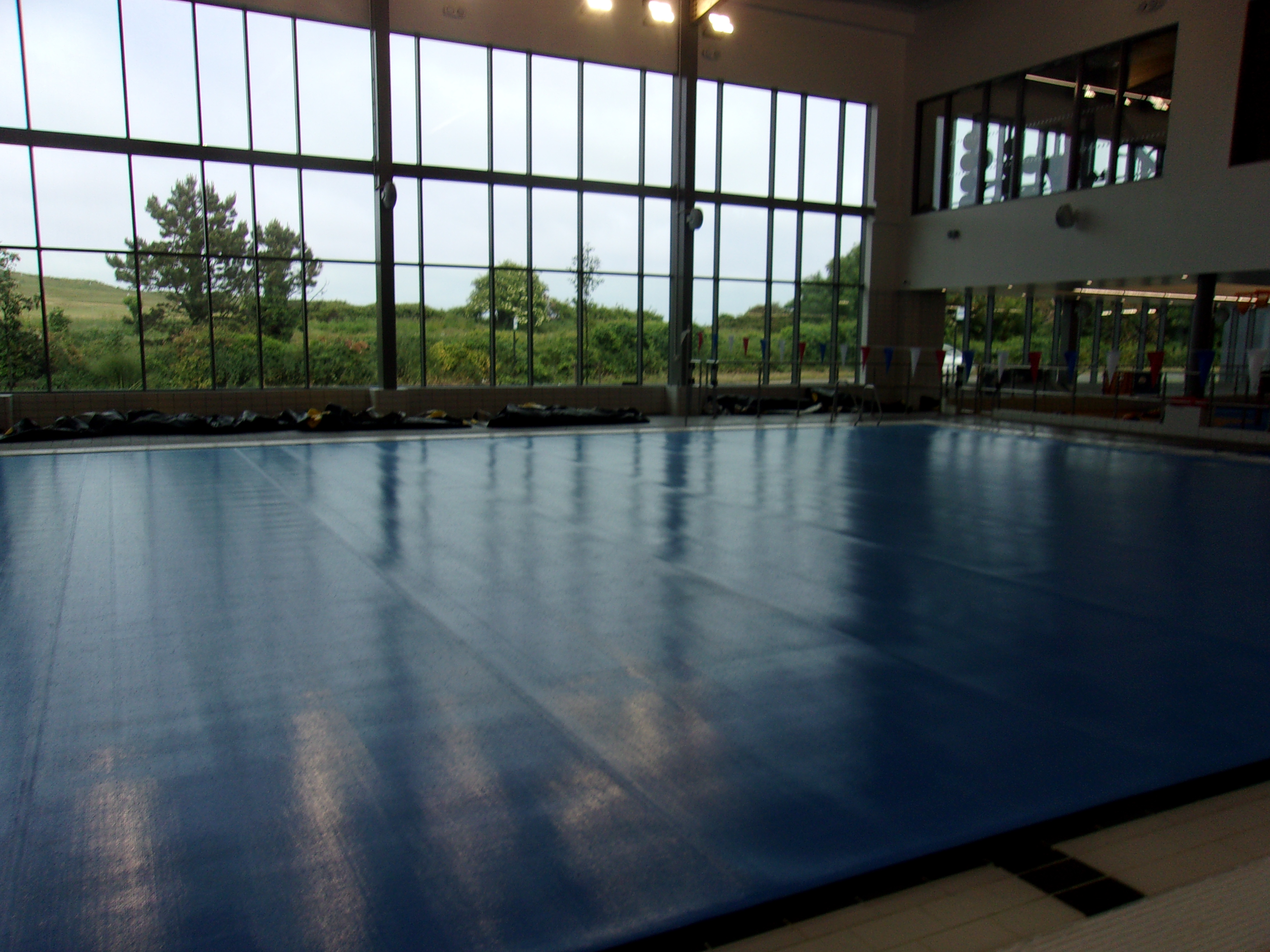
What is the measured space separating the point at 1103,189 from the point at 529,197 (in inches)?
377

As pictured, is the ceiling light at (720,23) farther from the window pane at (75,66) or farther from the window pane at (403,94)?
the window pane at (75,66)

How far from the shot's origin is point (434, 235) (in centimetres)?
1458

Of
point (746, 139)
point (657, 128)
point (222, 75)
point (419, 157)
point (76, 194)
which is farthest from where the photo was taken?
point (746, 139)

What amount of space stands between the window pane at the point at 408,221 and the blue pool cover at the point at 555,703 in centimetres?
854

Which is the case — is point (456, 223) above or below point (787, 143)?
below

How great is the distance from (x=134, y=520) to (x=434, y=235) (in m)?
9.37

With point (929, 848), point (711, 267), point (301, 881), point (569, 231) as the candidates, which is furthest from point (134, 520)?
point (711, 267)

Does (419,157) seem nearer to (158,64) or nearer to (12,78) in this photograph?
(158,64)

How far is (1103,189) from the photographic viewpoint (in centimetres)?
1482

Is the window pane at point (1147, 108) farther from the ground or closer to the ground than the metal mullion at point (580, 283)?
farther from the ground

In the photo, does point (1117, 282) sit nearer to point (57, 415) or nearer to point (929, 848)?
point (929, 848)

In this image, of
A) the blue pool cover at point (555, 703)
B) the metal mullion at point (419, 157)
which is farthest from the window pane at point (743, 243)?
the blue pool cover at point (555, 703)

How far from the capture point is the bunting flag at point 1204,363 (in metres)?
12.2

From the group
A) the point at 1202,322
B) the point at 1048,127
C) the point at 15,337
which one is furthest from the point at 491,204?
the point at 1202,322
